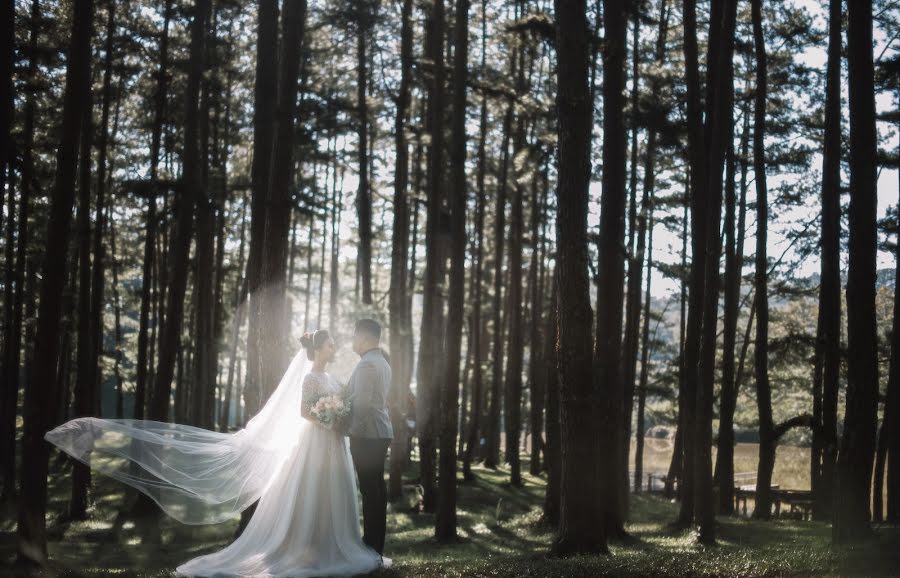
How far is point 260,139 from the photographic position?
14.7m

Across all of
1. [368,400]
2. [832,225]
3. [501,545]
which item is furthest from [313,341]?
[832,225]

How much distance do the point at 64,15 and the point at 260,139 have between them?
7006 millimetres

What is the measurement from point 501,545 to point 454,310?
462 cm

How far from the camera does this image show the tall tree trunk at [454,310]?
15.5 m

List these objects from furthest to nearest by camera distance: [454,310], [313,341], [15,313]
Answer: [15,313]
[454,310]
[313,341]

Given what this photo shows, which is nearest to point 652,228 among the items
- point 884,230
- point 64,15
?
point 884,230

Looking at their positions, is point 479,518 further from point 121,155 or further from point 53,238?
point 121,155

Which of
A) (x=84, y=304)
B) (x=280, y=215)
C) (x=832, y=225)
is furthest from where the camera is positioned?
(x=84, y=304)

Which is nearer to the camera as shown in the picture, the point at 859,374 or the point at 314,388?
the point at 314,388

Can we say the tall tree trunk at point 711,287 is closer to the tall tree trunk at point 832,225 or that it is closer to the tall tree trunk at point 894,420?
the tall tree trunk at point 832,225

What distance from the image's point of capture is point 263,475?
30.9ft

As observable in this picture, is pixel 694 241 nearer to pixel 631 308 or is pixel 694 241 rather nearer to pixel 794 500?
pixel 631 308

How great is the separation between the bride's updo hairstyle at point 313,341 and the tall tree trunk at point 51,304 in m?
3.76

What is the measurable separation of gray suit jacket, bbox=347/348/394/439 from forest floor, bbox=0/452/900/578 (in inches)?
62.6
